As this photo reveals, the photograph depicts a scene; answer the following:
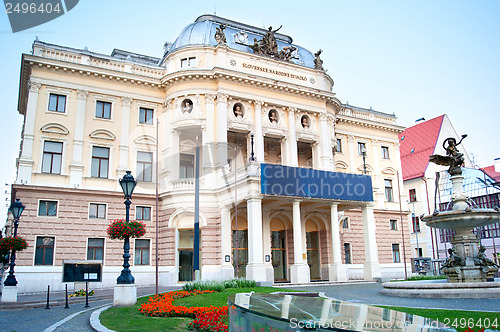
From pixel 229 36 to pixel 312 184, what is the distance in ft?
53.7

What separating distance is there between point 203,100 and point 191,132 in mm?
3034

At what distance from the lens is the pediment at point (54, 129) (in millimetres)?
31577

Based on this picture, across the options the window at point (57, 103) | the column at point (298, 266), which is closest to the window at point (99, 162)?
the window at point (57, 103)

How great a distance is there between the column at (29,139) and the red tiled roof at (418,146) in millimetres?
48897

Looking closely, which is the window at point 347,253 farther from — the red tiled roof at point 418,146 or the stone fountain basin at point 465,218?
the red tiled roof at point 418,146

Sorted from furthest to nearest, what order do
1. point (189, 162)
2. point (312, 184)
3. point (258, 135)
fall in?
point (189, 162)
point (258, 135)
point (312, 184)

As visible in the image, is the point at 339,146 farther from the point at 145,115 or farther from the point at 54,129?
the point at 54,129

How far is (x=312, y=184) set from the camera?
3181cm

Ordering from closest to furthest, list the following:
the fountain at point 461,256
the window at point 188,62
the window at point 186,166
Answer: the fountain at point 461,256 → the window at point 188,62 → the window at point 186,166

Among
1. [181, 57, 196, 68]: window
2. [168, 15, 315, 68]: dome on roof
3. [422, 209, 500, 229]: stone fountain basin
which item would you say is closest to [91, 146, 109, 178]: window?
[181, 57, 196, 68]: window

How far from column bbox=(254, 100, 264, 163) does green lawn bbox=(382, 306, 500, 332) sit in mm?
24137

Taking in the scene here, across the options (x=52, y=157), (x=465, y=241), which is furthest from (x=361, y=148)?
(x=52, y=157)

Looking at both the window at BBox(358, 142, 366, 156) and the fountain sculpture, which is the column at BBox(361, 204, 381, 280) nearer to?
the window at BBox(358, 142, 366, 156)

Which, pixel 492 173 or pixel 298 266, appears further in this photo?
pixel 492 173
